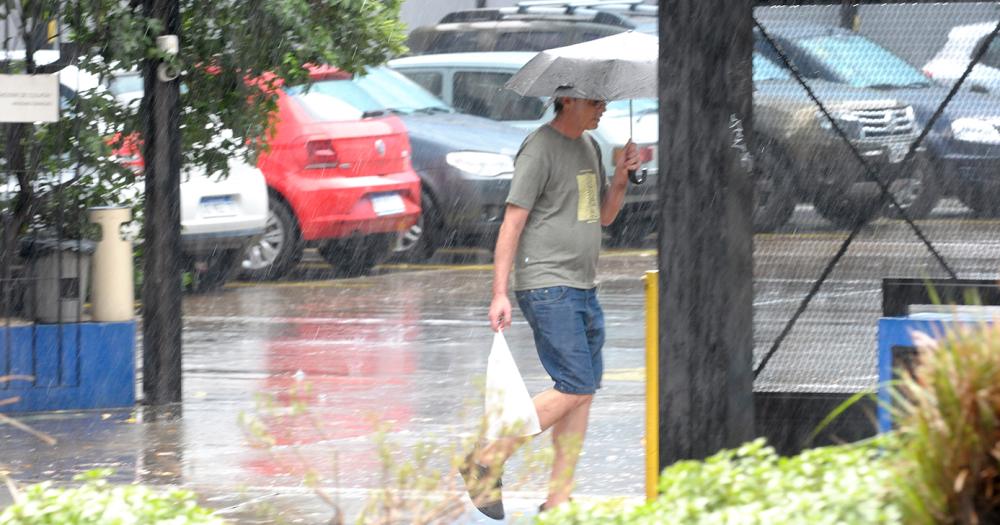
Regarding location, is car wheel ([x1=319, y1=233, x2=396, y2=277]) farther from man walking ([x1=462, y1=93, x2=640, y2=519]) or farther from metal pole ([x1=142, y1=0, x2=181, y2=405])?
man walking ([x1=462, y1=93, x2=640, y2=519])

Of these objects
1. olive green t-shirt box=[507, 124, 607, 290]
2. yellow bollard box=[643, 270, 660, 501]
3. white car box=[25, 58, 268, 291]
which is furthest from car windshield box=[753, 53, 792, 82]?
white car box=[25, 58, 268, 291]

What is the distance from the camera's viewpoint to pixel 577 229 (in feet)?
22.1

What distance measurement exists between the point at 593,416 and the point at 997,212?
3765 mm

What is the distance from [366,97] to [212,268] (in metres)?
2.33

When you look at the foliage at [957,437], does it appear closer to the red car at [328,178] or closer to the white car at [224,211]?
the white car at [224,211]

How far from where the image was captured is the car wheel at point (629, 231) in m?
19.0

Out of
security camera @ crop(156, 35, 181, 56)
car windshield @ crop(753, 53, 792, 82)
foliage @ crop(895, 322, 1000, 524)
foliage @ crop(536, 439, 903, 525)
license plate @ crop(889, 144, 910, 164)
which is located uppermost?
car windshield @ crop(753, 53, 792, 82)

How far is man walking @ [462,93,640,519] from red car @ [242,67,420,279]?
9181mm

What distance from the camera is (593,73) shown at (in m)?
6.94

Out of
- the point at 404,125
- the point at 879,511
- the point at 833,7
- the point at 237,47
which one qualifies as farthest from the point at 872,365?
the point at 404,125

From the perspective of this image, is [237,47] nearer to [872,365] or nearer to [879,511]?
[872,365]

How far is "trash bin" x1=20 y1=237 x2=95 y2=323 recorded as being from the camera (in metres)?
9.38

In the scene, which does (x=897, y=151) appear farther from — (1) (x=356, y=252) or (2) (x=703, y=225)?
(1) (x=356, y=252)

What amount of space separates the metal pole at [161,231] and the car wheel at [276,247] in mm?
6278
